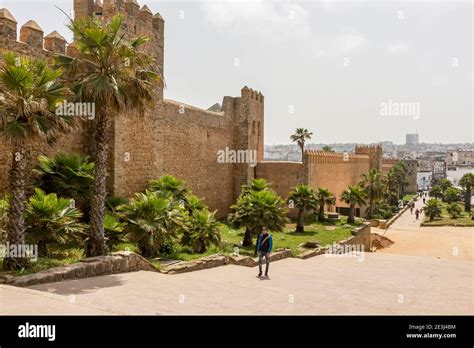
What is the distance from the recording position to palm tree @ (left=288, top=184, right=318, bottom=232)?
2203cm

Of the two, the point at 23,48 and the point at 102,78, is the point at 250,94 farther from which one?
the point at 102,78

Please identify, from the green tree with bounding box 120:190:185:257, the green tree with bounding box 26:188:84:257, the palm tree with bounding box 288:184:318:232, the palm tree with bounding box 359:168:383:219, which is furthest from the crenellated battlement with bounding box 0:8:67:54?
the palm tree with bounding box 359:168:383:219

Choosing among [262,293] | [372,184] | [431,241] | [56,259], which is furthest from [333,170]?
[262,293]

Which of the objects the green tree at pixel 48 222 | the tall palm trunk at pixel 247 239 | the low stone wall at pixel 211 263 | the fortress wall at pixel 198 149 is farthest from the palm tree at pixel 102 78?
the fortress wall at pixel 198 149

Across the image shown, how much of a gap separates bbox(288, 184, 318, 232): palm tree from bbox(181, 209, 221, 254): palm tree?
880 centimetres

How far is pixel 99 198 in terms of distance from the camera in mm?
9930

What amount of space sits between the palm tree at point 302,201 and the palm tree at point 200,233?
880 cm

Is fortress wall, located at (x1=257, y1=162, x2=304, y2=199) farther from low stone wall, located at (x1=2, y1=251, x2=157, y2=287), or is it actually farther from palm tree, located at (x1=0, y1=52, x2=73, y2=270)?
palm tree, located at (x1=0, y1=52, x2=73, y2=270)

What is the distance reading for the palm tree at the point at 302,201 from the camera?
22.0 m

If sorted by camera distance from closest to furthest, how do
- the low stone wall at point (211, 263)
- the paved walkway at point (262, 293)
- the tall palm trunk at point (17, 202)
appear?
the paved walkway at point (262, 293) < the tall palm trunk at point (17, 202) < the low stone wall at point (211, 263)

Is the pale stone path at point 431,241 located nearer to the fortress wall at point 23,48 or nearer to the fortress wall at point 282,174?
the fortress wall at point 282,174

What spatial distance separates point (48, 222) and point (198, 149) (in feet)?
42.3
